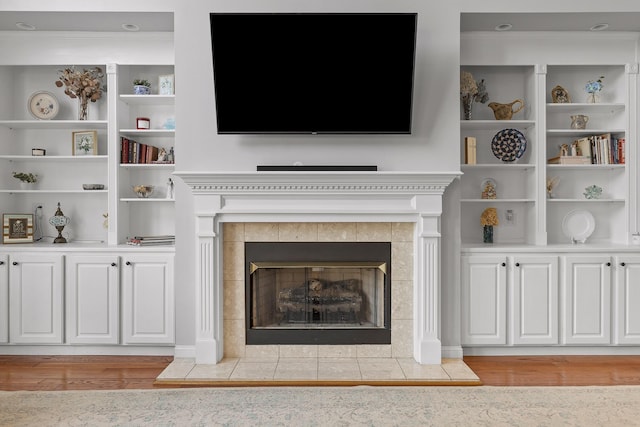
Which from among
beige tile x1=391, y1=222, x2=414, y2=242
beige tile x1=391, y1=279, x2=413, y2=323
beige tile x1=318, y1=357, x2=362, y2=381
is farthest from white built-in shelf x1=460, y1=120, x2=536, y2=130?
beige tile x1=318, y1=357, x2=362, y2=381

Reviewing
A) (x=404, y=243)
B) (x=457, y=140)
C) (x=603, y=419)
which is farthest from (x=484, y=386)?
(x=457, y=140)

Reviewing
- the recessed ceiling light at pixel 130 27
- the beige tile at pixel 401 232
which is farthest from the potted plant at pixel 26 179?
the beige tile at pixel 401 232

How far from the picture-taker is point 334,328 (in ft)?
11.5

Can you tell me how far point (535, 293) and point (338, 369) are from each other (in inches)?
62.5

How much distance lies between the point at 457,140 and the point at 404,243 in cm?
84

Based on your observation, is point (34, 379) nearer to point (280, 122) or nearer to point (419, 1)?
point (280, 122)

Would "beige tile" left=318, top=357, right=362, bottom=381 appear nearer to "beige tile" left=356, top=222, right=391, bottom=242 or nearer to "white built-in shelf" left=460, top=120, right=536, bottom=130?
"beige tile" left=356, top=222, right=391, bottom=242

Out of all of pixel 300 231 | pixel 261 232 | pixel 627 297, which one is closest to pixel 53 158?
pixel 261 232

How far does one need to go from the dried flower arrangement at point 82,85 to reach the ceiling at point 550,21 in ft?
9.49

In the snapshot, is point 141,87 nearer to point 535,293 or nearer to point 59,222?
point 59,222

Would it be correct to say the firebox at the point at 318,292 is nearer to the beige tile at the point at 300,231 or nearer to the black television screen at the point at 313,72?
the beige tile at the point at 300,231

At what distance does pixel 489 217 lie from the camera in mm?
3801

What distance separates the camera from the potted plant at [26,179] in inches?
153

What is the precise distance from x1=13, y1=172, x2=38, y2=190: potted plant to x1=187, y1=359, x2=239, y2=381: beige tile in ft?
7.01
